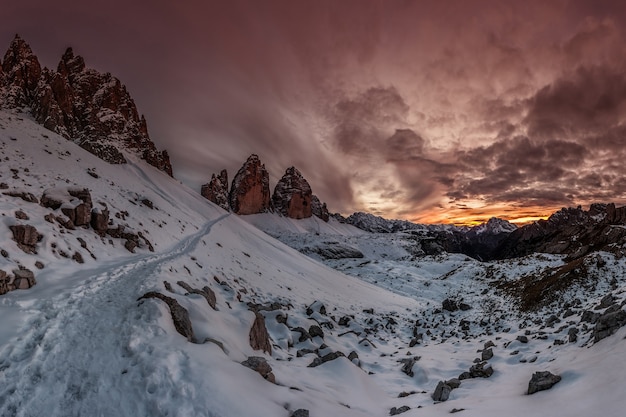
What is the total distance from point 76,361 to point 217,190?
145193mm

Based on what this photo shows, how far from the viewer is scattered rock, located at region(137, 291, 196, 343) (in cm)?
872

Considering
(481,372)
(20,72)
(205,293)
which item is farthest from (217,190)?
(481,372)

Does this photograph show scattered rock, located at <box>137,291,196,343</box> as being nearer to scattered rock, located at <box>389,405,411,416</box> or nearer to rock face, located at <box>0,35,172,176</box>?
scattered rock, located at <box>389,405,411,416</box>

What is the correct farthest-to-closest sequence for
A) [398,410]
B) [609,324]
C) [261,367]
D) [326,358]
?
[326,358]
[609,324]
[398,410]
[261,367]

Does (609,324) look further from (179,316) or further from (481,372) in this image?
(179,316)

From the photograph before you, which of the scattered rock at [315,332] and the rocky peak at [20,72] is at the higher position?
the rocky peak at [20,72]

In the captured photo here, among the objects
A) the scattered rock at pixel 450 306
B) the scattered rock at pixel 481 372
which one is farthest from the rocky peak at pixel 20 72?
the scattered rock at pixel 481 372

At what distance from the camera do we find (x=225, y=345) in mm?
8695

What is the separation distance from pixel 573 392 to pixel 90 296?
46.6 ft

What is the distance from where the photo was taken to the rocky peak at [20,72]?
64125 millimetres

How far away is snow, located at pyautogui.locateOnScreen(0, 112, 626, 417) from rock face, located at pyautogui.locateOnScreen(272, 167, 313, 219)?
141295 millimetres

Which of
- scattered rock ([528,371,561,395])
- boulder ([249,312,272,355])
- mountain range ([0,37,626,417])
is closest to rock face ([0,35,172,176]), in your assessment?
mountain range ([0,37,626,417])

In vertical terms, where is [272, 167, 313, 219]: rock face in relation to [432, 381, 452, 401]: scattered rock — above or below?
above

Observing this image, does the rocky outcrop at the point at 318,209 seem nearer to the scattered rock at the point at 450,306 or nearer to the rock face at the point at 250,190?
the rock face at the point at 250,190
